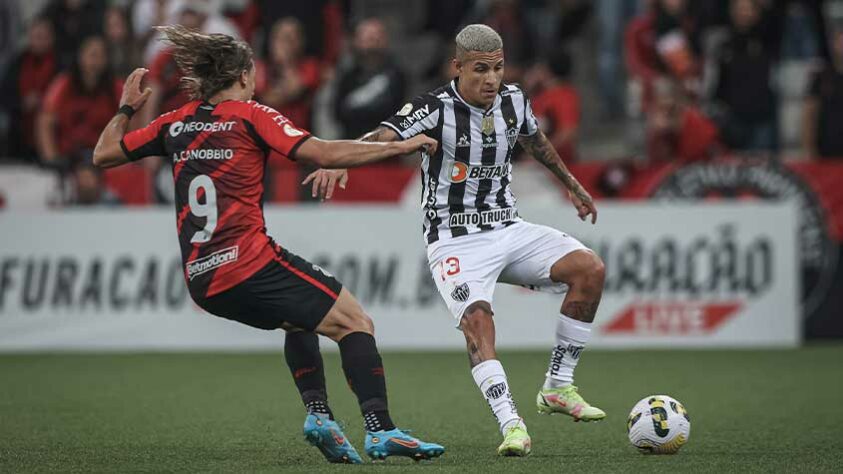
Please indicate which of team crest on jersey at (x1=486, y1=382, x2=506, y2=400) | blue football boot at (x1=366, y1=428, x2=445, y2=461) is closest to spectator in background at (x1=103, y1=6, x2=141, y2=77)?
team crest on jersey at (x1=486, y1=382, x2=506, y2=400)

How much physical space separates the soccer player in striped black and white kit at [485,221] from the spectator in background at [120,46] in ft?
27.3

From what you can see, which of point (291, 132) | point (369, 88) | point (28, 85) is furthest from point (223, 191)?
point (28, 85)

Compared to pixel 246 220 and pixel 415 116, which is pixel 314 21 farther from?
pixel 246 220

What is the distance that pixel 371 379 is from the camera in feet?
22.0

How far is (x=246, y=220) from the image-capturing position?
6621 mm

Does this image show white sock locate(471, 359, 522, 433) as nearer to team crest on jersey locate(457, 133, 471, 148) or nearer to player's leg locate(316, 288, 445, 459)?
player's leg locate(316, 288, 445, 459)

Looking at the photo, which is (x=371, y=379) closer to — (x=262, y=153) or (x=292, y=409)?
(x=262, y=153)

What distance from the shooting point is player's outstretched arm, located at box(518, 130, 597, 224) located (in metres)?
7.94

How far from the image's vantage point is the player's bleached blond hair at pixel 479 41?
7.34 meters

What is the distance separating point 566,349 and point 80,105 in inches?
326

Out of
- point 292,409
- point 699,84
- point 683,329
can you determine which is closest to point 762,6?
point 699,84

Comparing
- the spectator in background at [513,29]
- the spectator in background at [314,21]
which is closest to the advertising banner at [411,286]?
the spectator in background at [314,21]

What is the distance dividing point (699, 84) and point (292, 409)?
7769 millimetres

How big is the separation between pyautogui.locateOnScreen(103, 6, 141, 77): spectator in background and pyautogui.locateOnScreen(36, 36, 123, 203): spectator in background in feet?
1.74
